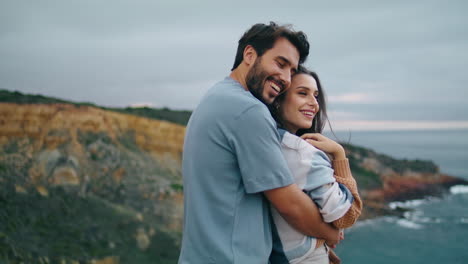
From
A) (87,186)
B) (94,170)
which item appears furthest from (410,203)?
(87,186)

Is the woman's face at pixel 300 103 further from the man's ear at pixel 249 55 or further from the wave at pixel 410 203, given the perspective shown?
the wave at pixel 410 203

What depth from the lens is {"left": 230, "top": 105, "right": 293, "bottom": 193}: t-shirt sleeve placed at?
1.95 meters

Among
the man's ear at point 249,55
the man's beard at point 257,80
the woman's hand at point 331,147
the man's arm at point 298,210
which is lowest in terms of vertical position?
the man's arm at point 298,210

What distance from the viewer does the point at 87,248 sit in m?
10.9

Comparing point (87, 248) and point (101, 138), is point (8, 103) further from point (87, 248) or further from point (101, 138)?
point (87, 248)

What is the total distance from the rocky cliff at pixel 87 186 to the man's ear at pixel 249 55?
8.95 m

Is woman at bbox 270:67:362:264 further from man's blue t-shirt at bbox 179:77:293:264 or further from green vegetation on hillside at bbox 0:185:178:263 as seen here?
green vegetation on hillside at bbox 0:185:178:263

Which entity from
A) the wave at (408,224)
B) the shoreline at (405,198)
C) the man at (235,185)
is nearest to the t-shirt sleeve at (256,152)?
the man at (235,185)

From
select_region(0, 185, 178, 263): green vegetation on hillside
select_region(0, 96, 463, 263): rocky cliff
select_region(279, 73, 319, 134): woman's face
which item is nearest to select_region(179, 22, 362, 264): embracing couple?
select_region(279, 73, 319, 134): woman's face

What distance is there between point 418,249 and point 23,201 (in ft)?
52.8

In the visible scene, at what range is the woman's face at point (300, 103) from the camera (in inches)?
109

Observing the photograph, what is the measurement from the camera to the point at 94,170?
572 inches

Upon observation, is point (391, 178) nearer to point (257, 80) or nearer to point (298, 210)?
point (257, 80)

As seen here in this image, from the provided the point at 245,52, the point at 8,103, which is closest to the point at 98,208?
the point at 8,103
